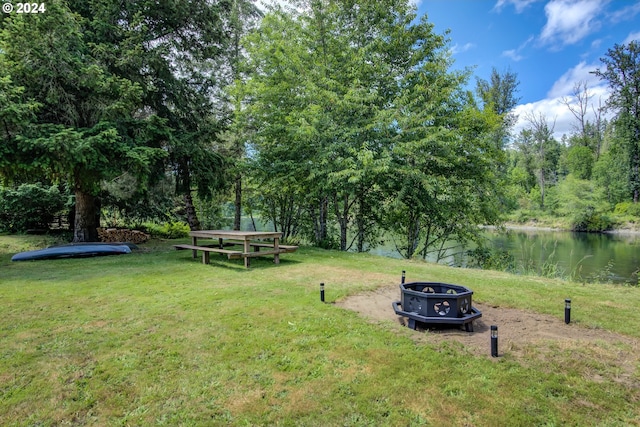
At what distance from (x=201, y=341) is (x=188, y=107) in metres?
9.11

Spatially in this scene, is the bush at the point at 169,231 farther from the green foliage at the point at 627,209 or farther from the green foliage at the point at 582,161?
the green foliage at the point at 582,161

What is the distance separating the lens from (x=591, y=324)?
3426 mm

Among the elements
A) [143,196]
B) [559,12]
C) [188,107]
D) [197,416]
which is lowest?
[197,416]

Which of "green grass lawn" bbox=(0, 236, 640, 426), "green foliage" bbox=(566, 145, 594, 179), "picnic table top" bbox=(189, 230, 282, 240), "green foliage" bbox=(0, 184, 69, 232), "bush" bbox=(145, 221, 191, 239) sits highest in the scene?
"green foliage" bbox=(566, 145, 594, 179)

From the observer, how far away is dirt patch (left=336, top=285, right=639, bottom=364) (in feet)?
9.53

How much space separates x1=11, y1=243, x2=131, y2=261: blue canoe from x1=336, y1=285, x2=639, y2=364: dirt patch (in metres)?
6.78

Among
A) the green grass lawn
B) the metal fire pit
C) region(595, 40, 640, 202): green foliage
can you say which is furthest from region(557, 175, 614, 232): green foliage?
the metal fire pit

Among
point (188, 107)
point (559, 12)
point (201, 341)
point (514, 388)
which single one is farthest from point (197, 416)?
point (559, 12)

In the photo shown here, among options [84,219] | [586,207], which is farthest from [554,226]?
[84,219]

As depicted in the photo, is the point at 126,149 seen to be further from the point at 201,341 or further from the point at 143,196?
the point at 201,341

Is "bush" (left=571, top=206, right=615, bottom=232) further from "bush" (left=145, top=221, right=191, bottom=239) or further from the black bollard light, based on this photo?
the black bollard light

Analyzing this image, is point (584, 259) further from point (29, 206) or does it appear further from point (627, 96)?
point (627, 96)

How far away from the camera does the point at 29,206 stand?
33.5 feet

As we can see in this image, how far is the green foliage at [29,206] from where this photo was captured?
9.88 meters
